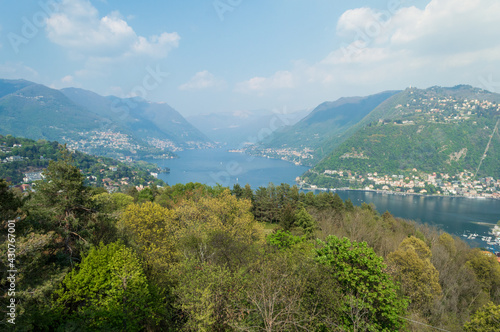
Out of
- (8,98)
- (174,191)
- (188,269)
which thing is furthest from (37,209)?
(8,98)

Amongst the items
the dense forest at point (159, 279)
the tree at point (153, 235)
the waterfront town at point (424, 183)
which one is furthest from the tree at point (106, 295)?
the waterfront town at point (424, 183)

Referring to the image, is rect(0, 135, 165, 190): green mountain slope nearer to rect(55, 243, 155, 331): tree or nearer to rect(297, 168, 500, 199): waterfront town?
rect(55, 243, 155, 331): tree

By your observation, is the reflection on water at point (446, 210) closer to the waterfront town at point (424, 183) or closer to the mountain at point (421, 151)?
the waterfront town at point (424, 183)

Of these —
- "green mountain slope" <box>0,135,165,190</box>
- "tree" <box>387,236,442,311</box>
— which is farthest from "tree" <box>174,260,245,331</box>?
"green mountain slope" <box>0,135,165,190</box>

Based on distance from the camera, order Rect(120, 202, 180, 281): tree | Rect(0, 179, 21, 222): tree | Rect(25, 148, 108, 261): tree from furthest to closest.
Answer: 1. Rect(120, 202, 180, 281): tree
2. Rect(25, 148, 108, 261): tree
3. Rect(0, 179, 21, 222): tree

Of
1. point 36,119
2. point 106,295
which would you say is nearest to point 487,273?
point 106,295

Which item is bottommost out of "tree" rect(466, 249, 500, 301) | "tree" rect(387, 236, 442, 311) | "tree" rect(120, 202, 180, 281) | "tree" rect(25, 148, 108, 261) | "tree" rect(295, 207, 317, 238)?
"tree" rect(466, 249, 500, 301)
